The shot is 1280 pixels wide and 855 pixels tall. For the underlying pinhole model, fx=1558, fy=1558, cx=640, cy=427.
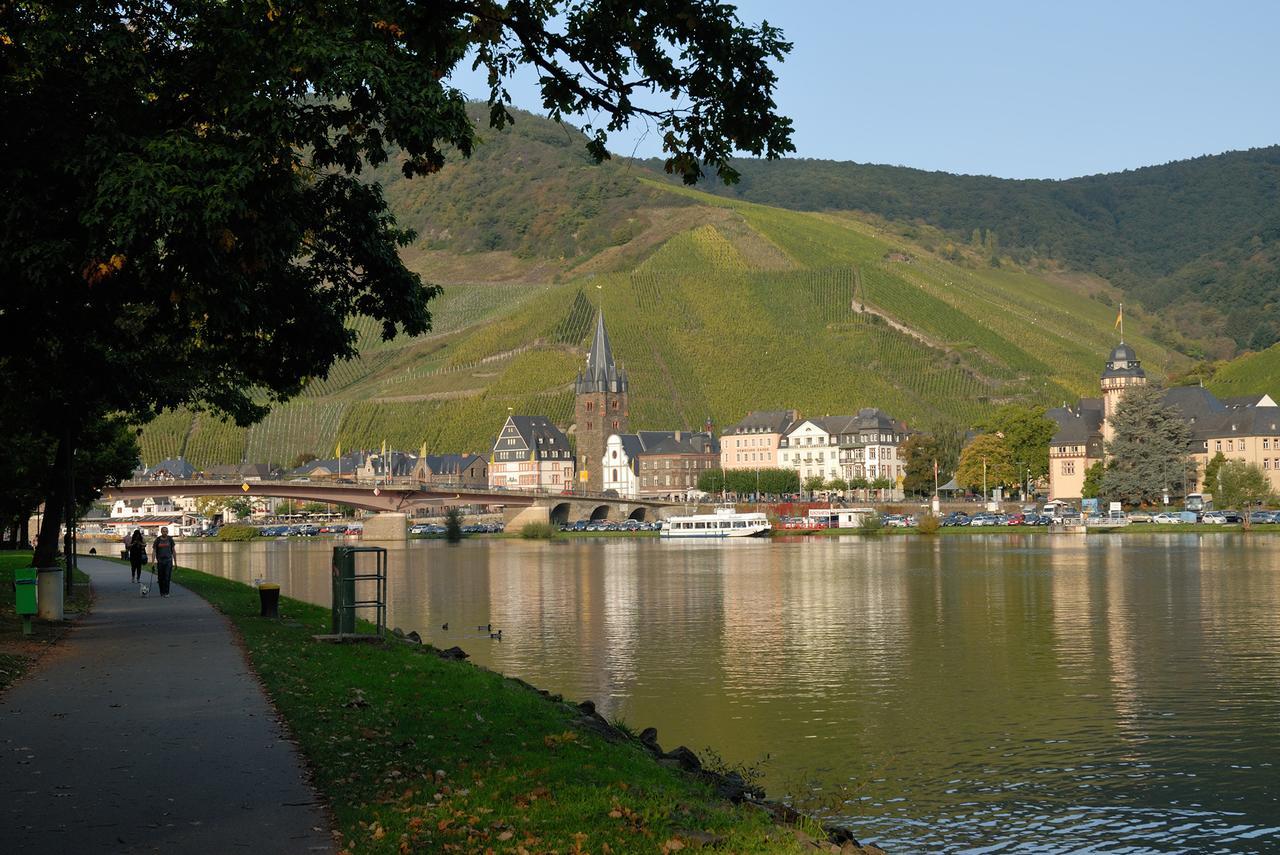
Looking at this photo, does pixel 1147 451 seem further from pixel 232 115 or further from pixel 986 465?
pixel 232 115

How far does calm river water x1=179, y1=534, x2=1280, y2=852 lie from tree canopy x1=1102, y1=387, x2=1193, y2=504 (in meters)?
62.9

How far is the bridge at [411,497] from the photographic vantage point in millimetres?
136000

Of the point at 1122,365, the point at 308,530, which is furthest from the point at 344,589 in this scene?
the point at 308,530

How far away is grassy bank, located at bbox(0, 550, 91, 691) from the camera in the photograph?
886 inches

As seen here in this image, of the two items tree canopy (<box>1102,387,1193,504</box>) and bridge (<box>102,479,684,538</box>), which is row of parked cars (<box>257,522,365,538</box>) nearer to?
bridge (<box>102,479,684,538</box>)

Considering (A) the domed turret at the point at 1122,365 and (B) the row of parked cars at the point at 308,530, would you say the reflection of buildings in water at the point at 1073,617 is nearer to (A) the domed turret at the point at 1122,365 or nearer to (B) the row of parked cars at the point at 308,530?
(A) the domed turret at the point at 1122,365

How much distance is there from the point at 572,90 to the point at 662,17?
3.69 ft

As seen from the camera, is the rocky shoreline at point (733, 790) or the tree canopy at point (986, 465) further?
the tree canopy at point (986, 465)

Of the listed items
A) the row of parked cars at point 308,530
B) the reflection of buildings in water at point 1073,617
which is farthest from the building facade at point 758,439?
the reflection of buildings in water at point 1073,617

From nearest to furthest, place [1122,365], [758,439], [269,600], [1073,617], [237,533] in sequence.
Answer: [269,600], [1073,617], [1122,365], [237,533], [758,439]

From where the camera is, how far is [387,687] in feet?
70.1

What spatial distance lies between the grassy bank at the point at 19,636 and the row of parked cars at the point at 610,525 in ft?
386

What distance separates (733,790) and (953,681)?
15287 millimetres

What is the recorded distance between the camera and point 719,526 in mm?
141500
